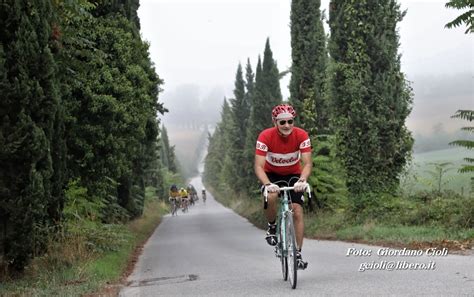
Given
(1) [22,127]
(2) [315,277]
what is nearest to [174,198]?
(1) [22,127]

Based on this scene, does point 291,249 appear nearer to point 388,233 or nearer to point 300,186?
point 300,186

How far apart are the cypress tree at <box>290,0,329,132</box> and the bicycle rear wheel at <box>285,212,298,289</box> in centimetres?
1808

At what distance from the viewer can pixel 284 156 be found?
7410 mm

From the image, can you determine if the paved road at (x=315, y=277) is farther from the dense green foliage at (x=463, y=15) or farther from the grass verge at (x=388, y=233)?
the dense green foliage at (x=463, y=15)

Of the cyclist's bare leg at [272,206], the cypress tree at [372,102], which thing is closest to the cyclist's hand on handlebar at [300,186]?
the cyclist's bare leg at [272,206]

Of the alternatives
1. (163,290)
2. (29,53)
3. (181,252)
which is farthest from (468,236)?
(29,53)

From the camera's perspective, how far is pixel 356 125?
55.9 feet

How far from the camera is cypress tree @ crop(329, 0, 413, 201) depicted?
16.8 metres

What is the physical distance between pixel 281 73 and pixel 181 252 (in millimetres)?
29814

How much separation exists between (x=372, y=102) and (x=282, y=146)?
1031cm

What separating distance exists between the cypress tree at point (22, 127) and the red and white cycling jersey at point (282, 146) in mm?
3999

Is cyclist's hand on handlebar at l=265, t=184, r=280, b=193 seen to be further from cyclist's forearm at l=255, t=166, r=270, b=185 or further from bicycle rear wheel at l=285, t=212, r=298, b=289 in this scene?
bicycle rear wheel at l=285, t=212, r=298, b=289

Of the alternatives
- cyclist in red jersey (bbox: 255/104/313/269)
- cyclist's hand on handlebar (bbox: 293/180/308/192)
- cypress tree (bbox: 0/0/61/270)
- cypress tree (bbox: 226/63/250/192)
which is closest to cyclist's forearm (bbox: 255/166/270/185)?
cyclist in red jersey (bbox: 255/104/313/269)

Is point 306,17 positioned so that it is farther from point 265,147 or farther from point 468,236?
point 265,147
